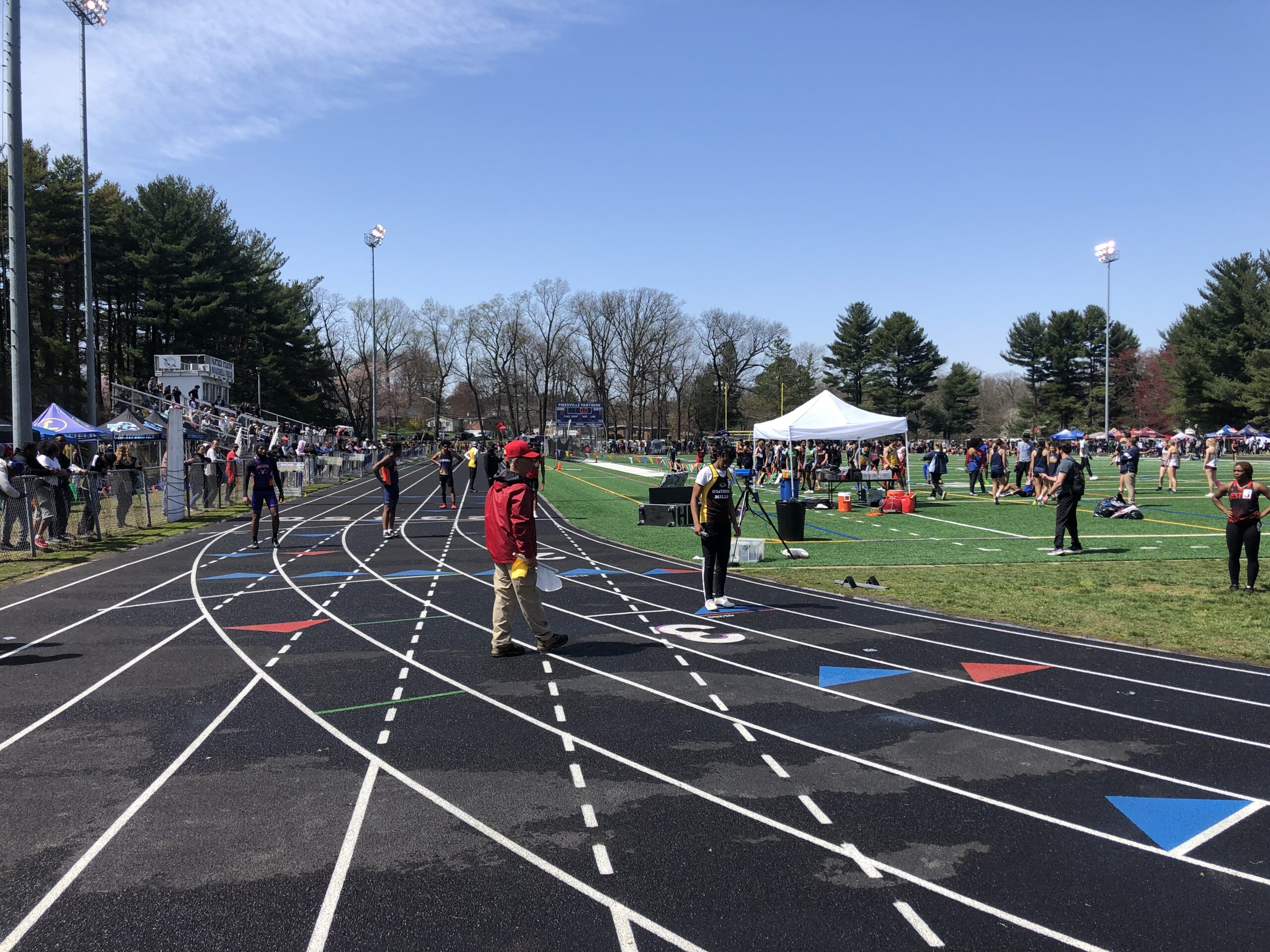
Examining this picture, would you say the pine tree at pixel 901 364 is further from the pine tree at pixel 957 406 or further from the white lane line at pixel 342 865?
the white lane line at pixel 342 865

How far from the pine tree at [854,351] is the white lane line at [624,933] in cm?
10147

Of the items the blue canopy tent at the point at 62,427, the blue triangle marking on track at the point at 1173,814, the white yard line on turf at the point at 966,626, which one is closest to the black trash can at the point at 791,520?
the white yard line on turf at the point at 966,626

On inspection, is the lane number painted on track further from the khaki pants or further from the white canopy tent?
the white canopy tent

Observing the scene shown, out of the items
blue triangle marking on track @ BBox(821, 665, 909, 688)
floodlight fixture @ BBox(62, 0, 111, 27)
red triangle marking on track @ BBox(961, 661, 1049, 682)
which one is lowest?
blue triangle marking on track @ BBox(821, 665, 909, 688)

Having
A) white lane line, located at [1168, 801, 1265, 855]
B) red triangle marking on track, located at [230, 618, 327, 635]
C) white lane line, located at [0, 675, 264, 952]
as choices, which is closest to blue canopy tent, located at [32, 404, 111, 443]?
red triangle marking on track, located at [230, 618, 327, 635]

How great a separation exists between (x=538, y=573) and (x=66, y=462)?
14183 millimetres

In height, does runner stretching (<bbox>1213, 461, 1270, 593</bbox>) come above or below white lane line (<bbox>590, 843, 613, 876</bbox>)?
above

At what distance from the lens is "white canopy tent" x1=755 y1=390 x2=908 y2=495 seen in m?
24.9

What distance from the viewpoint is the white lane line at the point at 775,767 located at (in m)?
5.45

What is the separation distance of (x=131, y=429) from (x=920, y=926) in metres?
32.2

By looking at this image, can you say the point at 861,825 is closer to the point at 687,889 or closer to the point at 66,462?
the point at 687,889

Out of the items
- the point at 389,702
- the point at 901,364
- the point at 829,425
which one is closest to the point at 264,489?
the point at 389,702

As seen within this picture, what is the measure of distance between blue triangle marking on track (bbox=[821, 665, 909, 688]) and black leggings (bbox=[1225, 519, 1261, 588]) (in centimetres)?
588

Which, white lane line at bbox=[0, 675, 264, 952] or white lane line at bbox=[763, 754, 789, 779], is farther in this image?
white lane line at bbox=[763, 754, 789, 779]
